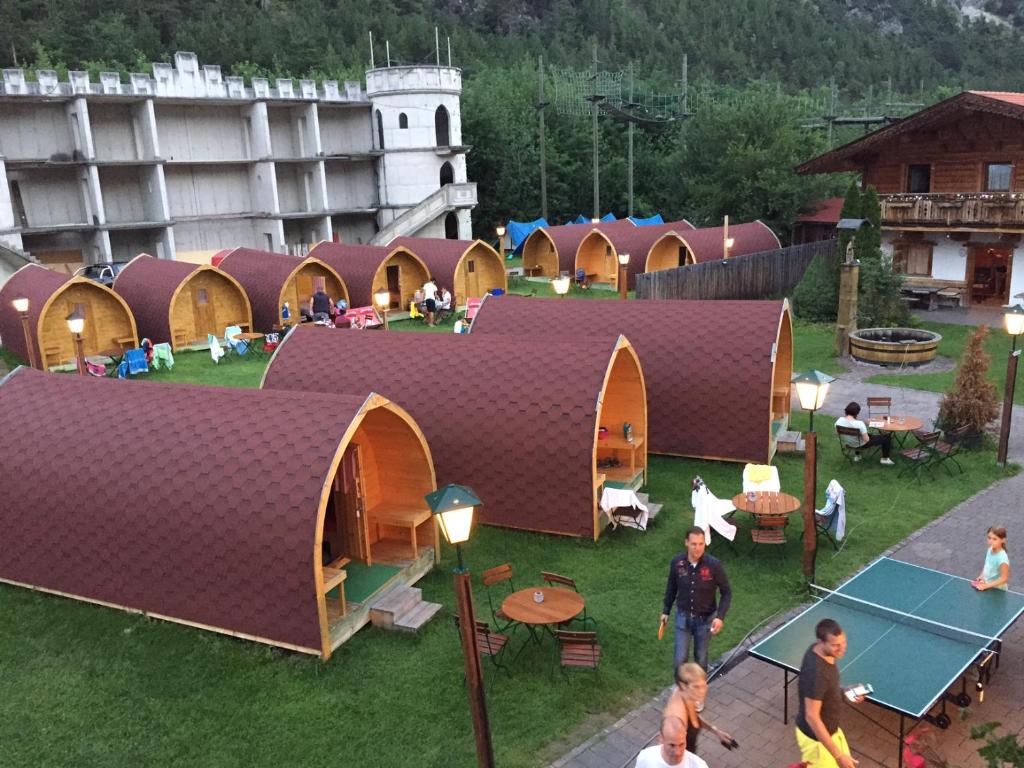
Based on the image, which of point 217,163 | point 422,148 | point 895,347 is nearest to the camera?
point 895,347

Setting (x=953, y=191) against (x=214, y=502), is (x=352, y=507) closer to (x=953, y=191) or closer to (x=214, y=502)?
(x=214, y=502)

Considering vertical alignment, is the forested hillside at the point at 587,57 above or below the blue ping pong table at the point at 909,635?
above

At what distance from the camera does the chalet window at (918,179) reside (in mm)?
28438

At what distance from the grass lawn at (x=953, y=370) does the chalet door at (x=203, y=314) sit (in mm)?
18107

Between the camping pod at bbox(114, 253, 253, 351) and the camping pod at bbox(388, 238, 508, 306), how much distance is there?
665 cm

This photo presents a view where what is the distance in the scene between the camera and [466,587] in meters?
6.52

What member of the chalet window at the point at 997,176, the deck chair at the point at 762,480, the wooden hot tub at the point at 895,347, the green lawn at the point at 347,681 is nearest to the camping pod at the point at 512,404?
the green lawn at the point at 347,681

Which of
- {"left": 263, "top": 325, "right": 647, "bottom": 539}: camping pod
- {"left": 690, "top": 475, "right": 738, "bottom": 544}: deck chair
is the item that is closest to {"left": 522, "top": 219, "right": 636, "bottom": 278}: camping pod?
{"left": 263, "top": 325, "right": 647, "bottom": 539}: camping pod

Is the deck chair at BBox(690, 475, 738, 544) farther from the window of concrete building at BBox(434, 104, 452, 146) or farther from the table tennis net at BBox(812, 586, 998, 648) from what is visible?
the window of concrete building at BBox(434, 104, 452, 146)

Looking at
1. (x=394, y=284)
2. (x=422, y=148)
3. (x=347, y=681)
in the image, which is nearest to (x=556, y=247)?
(x=394, y=284)

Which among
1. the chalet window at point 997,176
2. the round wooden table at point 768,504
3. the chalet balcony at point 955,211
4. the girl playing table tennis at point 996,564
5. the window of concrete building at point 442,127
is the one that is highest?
the window of concrete building at point 442,127

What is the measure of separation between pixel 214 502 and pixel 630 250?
27.8m

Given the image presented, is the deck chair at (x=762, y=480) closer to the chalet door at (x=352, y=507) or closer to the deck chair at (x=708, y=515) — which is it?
the deck chair at (x=708, y=515)

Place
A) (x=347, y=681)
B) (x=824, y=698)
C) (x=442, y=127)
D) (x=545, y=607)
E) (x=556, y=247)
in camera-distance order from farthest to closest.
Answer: (x=442, y=127)
(x=556, y=247)
(x=545, y=607)
(x=347, y=681)
(x=824, y=698)
